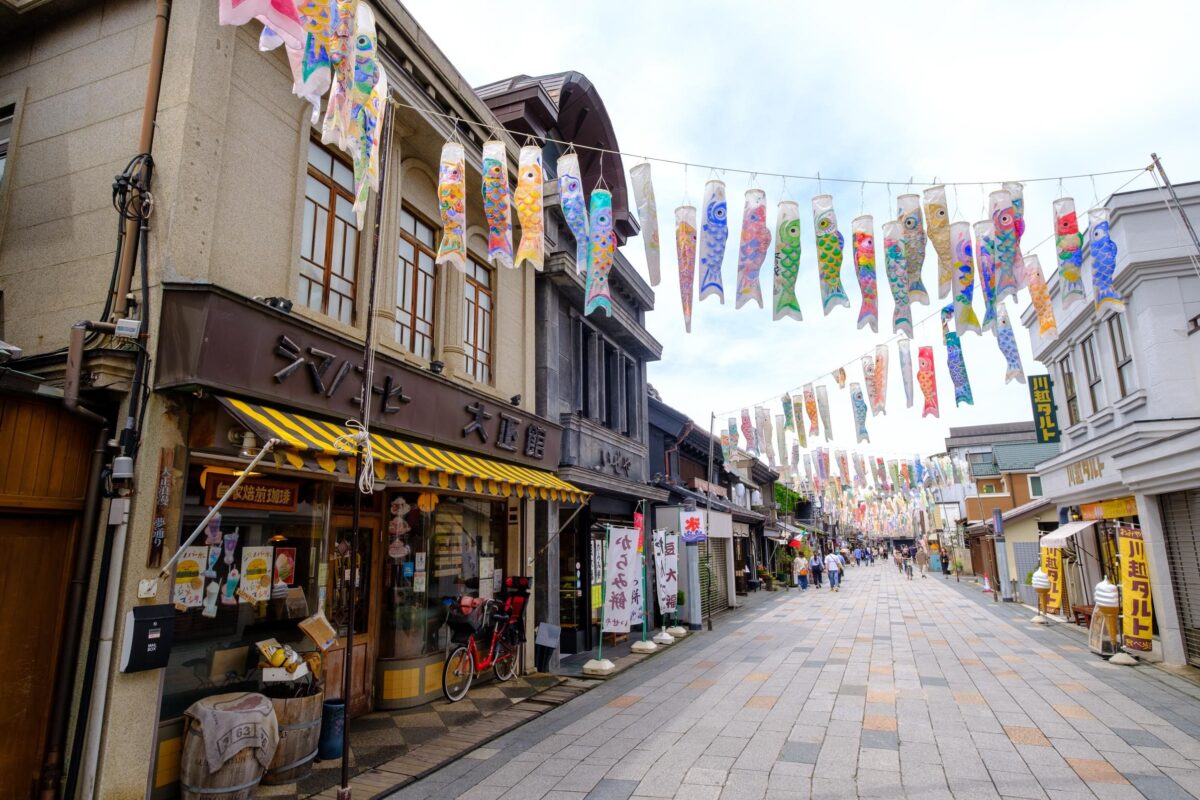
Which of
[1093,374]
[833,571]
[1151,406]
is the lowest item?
[833,571]

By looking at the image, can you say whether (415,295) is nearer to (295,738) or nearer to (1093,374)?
(295,738)

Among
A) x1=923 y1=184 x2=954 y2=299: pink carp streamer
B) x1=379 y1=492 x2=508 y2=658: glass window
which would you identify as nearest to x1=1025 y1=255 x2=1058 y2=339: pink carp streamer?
x1=923 y1=184 x2=954 y2=299: pink carp streamer

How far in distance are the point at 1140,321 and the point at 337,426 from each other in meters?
16.4

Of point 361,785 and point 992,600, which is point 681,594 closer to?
point 361,785

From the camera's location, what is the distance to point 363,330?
836 cm

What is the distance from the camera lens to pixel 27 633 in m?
5.23

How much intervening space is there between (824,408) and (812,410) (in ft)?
1.51

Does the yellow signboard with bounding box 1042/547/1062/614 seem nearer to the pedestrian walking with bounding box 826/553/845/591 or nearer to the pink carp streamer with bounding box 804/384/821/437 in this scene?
the pink carp streamer with bounding box 804/384/821/437

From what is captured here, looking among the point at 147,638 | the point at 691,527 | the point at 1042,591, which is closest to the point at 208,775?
the point at 147,638

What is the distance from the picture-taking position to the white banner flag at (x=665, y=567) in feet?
53.3

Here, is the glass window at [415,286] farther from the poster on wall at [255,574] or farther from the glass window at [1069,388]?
the glass window at [1069,388]

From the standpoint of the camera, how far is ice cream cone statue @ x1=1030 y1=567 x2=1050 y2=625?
59.7 ft

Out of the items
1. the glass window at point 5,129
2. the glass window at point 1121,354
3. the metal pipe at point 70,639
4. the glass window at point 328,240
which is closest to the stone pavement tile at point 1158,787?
the metal pipe at point 70,639

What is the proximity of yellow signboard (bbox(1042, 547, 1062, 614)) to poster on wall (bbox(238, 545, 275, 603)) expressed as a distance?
20.7 m
